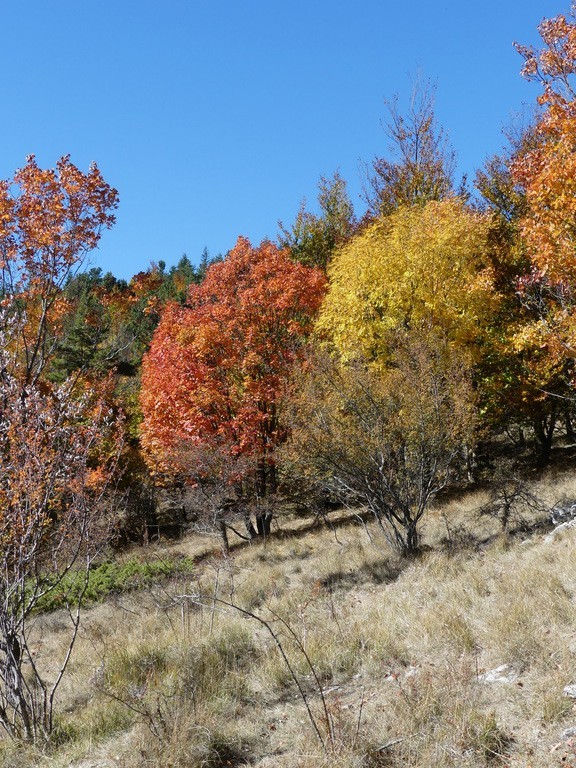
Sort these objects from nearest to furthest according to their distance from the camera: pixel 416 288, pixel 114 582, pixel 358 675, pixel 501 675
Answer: pixel 501 675
pixel 358 675
pixel 114 582
pixel 416 288

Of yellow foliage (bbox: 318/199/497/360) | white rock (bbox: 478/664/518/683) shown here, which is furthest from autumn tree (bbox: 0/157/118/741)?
yellow foliage (bbox: 318/199/497/360)

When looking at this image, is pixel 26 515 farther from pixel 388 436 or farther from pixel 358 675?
pixel 388 436

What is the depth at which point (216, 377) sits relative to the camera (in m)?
17.0

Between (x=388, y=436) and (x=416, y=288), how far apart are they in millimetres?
7153

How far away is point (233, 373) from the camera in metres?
17.3

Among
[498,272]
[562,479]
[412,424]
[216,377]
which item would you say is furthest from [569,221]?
[216,377]

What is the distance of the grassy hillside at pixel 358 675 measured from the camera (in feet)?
13.4

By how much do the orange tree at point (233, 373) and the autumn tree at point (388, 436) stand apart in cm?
484

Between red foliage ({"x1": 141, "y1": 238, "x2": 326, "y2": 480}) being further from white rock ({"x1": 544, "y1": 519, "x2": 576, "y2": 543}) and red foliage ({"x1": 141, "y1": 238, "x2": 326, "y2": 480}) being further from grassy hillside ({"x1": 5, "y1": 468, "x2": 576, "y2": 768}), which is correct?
white rock ({"x1": 544, "y1": 519, "x2": 576, "y2": 543})

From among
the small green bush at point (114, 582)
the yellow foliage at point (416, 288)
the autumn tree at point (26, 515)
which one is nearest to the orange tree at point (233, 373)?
the yellow foliage at point (416, 288)

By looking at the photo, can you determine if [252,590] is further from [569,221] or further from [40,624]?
[569,221]

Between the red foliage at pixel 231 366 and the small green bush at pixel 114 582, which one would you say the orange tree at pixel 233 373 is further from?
the small green bush at pixel 114 582

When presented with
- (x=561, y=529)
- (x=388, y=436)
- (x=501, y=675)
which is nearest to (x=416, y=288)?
(x=388, y=436)

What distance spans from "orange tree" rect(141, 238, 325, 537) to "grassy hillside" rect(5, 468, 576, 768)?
21.9 ft
